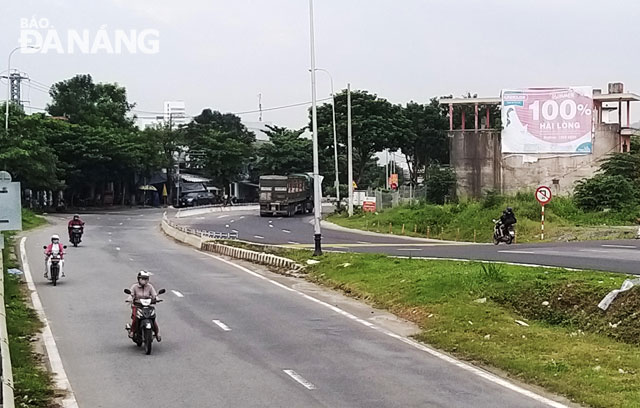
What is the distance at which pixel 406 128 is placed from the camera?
241 ft

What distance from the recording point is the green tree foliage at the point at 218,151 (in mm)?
92812

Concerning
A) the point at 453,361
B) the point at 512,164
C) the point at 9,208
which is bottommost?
the point at 453,361

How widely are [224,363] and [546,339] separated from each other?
509 centimetres

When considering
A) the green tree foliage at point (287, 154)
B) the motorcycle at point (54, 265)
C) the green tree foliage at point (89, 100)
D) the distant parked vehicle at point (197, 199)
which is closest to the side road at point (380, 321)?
the motorcycle at point (54, 265)

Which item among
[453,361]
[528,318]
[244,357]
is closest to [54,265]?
[244,357]

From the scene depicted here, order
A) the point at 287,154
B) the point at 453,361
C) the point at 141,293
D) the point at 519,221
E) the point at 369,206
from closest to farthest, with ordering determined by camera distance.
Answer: the point at 453,361 < the point at 141,293 < the point at 519,221 < the point at 369,206 < the point at 287,154

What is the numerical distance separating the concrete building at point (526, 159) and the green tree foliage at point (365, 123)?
46.0ft

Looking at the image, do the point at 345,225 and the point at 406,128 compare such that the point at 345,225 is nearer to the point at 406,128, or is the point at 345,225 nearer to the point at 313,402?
the point at 406,128

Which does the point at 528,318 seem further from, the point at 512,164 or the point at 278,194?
the point at 278,194

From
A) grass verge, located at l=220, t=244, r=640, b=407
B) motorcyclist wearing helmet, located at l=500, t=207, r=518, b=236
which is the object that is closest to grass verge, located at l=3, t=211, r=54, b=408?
grass verge, located at l=220, t=244, r=640, b=407

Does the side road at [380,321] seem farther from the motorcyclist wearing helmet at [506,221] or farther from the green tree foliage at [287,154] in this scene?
the green tree foliage at [287,154]

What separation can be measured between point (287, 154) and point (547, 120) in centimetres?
3972

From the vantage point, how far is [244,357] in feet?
42.7

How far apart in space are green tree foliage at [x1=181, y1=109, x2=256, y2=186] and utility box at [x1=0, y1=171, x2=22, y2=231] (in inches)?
3149
